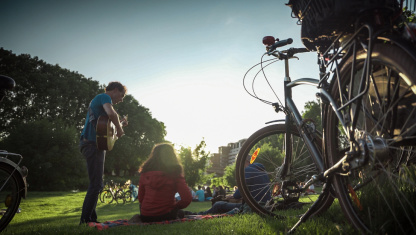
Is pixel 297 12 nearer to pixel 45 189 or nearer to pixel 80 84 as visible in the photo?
pixel 45 189

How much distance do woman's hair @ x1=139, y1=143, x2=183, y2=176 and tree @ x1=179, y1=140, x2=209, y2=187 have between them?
102ft

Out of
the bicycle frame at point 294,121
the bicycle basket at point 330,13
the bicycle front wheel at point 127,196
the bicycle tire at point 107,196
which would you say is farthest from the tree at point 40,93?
the bicycle basket at point 330,13

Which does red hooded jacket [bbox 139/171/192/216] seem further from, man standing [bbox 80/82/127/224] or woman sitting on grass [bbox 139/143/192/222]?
man standing [bbox 80/82/127/224]

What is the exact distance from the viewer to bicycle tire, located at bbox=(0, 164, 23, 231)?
324cm

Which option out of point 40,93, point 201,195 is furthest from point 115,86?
point 40,93

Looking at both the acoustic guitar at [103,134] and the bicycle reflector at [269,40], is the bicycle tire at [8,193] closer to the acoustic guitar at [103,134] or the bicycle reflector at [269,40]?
the acoustic guitar at [103,134]

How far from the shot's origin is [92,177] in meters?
4.21

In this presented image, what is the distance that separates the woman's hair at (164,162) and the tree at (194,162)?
3098 cm

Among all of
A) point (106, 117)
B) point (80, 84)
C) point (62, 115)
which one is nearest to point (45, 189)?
point (62, 115)

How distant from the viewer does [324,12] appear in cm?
177

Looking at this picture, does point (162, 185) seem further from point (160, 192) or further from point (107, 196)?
point (107, 196)

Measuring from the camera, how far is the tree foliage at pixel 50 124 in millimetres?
25312

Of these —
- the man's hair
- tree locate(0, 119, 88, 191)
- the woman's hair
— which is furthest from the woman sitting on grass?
Result: tree locate(0, 119, 88, 191)

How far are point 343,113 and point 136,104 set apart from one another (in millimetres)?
43979
